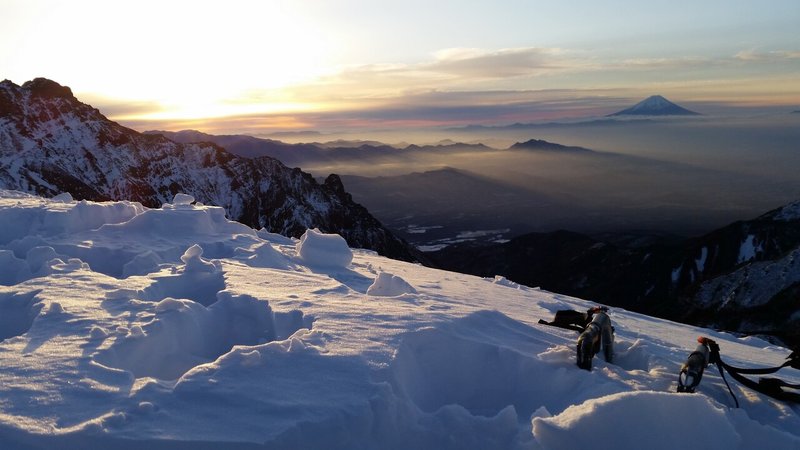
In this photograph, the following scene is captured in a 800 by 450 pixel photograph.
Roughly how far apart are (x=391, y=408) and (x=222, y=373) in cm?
220

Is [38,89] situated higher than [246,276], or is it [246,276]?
[38,89]

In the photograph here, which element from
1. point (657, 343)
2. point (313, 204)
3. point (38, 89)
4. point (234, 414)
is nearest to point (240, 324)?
point (234, 414)

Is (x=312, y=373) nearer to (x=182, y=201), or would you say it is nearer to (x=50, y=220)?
(x=50, y=220)

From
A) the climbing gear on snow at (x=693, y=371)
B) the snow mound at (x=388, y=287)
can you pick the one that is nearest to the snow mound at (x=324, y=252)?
the snow mound at (x=388, y=287)

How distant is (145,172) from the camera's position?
5965 inches

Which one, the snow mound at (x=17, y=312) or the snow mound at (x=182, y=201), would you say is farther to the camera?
the snow mound at (x=182, y=201)

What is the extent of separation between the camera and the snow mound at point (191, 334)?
7641mm

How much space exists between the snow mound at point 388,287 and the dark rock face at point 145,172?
12499 cm

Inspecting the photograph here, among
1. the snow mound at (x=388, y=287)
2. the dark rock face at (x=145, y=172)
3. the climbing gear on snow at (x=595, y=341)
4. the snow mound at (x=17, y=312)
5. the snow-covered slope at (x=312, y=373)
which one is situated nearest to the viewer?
the snow-covered slope at (x=312, y=373)

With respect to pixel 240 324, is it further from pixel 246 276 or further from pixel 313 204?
pixel 313 204

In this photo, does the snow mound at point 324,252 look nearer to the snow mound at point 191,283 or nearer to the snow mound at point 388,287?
the snow mound at point 388,287

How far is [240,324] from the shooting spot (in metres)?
9.62

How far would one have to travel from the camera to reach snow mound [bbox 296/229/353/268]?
17062 millimetres

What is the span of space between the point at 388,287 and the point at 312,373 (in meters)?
6.21
